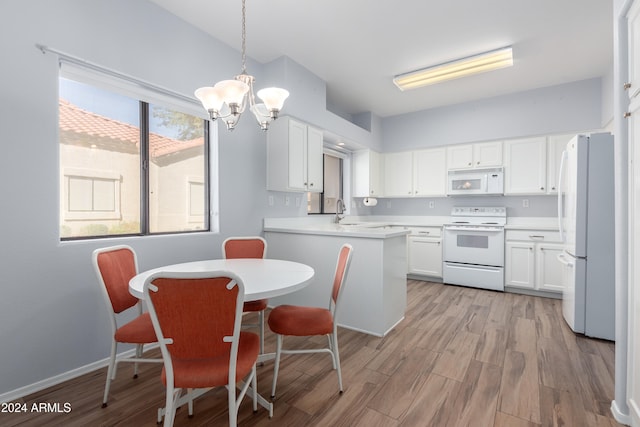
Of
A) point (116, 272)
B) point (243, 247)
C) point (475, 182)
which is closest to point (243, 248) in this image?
point (243, 247)

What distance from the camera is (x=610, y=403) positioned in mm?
1710

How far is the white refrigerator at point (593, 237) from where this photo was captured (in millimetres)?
2541

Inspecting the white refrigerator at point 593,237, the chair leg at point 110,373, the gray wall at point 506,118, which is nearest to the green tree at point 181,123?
the chair leg at point 110,373

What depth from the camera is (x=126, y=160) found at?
7.88 ft

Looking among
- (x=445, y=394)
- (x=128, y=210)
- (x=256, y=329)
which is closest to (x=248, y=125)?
(x=128, y=210)

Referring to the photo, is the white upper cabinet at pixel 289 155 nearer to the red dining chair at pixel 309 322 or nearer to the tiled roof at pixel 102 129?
the tiled roof at pixel 102 129

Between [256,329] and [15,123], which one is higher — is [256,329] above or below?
below

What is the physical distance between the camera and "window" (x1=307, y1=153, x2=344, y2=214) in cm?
448

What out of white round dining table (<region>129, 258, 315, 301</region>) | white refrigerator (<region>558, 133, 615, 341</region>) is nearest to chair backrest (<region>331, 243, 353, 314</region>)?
white round dining table (<region>129, 258, 315, 301</region>)

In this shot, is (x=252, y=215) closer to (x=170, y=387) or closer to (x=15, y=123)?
(x=15, y=123)

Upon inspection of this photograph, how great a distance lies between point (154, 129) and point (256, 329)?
2.06 meters

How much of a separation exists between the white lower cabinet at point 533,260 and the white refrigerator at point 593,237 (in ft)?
3.65

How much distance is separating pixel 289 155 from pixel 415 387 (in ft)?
8.04

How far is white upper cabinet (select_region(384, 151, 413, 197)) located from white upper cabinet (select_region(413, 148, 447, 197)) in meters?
0.09
